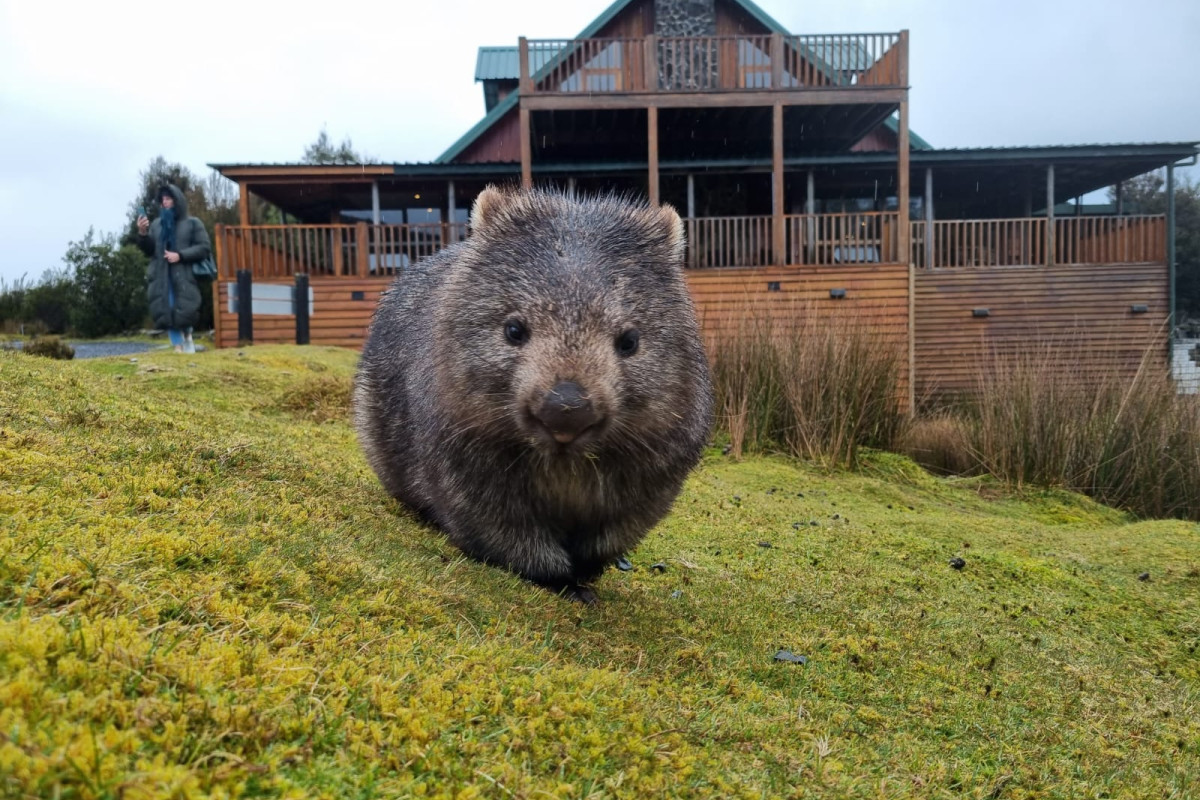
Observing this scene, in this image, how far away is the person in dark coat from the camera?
11.6 metres

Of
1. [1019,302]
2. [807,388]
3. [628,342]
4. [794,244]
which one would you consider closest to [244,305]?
[807,388]

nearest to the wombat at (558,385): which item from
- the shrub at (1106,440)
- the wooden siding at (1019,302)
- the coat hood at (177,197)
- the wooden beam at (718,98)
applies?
the shrub at (1106,440)

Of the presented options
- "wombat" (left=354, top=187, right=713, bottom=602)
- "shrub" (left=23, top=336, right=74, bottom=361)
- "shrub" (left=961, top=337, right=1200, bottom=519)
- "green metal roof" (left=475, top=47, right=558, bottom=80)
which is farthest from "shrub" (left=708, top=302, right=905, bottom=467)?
"green metal roof" (left=475, top=47, right=558, bottom=80)

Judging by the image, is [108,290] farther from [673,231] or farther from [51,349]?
[673,231]

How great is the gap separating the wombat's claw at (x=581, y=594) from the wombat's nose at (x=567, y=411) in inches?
37.2

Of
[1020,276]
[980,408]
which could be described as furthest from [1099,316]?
[980,408]

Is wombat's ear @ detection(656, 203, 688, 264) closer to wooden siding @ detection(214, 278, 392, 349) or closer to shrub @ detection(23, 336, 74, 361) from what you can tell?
shrub @ detection(23, 336, 74, 361)

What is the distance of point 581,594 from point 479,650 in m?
1.29

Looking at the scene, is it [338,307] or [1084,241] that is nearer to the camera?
[338,307]

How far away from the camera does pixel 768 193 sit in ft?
73.9

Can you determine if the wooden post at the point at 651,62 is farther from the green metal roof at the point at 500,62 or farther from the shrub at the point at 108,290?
the shrub at the point at 108,290

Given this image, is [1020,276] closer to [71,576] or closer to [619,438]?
[619,438]

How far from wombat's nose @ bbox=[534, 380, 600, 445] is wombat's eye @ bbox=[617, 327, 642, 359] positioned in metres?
0.39

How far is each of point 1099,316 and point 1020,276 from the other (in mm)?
2062
